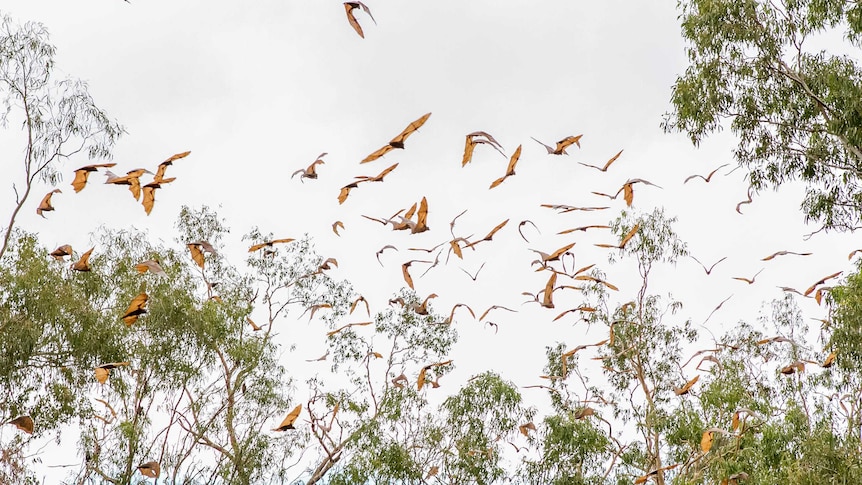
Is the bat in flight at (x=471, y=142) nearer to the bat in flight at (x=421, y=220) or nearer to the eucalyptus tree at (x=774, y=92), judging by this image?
the bat in flight at (x=421, y=220)

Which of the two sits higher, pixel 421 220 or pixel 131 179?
pixel 131 179

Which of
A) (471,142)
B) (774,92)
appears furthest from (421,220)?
(774,92)

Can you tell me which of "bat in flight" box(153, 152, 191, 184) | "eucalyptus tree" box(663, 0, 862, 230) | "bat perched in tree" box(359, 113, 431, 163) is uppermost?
"eucalyptus tree" box(663, 0, 862, 230)

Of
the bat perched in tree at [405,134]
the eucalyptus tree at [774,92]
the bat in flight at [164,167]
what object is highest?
the eucalyptus tree at [774,92]

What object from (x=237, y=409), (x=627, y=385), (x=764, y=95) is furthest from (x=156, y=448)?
(x=764, y=95)

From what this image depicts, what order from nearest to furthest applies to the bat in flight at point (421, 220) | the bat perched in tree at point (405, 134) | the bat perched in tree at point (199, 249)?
the bat perched in tree at point (405, 134)
the bat in flight at point (421, 220)
the bat perched in tree at point (199, 249)

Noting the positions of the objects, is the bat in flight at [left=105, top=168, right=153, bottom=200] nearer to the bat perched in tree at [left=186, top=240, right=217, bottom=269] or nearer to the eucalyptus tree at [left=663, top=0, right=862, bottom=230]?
the bat perched in tree at [left=186, top=240, right=217, bottom=269]

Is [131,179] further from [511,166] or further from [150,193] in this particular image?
[511,166]

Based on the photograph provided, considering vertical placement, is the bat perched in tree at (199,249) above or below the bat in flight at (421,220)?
above

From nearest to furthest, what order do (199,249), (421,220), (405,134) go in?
(405,134) → (421,220) → (199,249)

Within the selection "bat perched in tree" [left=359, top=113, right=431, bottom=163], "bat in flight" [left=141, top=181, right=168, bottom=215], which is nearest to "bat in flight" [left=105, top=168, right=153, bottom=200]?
"bat in flight" [left=141, top=181, right=168, bottom=215]

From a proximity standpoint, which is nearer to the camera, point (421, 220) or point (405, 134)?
point (405, 134)

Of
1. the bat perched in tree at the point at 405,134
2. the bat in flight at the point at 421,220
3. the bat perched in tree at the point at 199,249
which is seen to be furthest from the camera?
the bat perched in tree at the point at 199,249

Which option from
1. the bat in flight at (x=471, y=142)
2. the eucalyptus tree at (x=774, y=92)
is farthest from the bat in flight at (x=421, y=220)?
the eucalyptus tree at (x=774, y=92)
